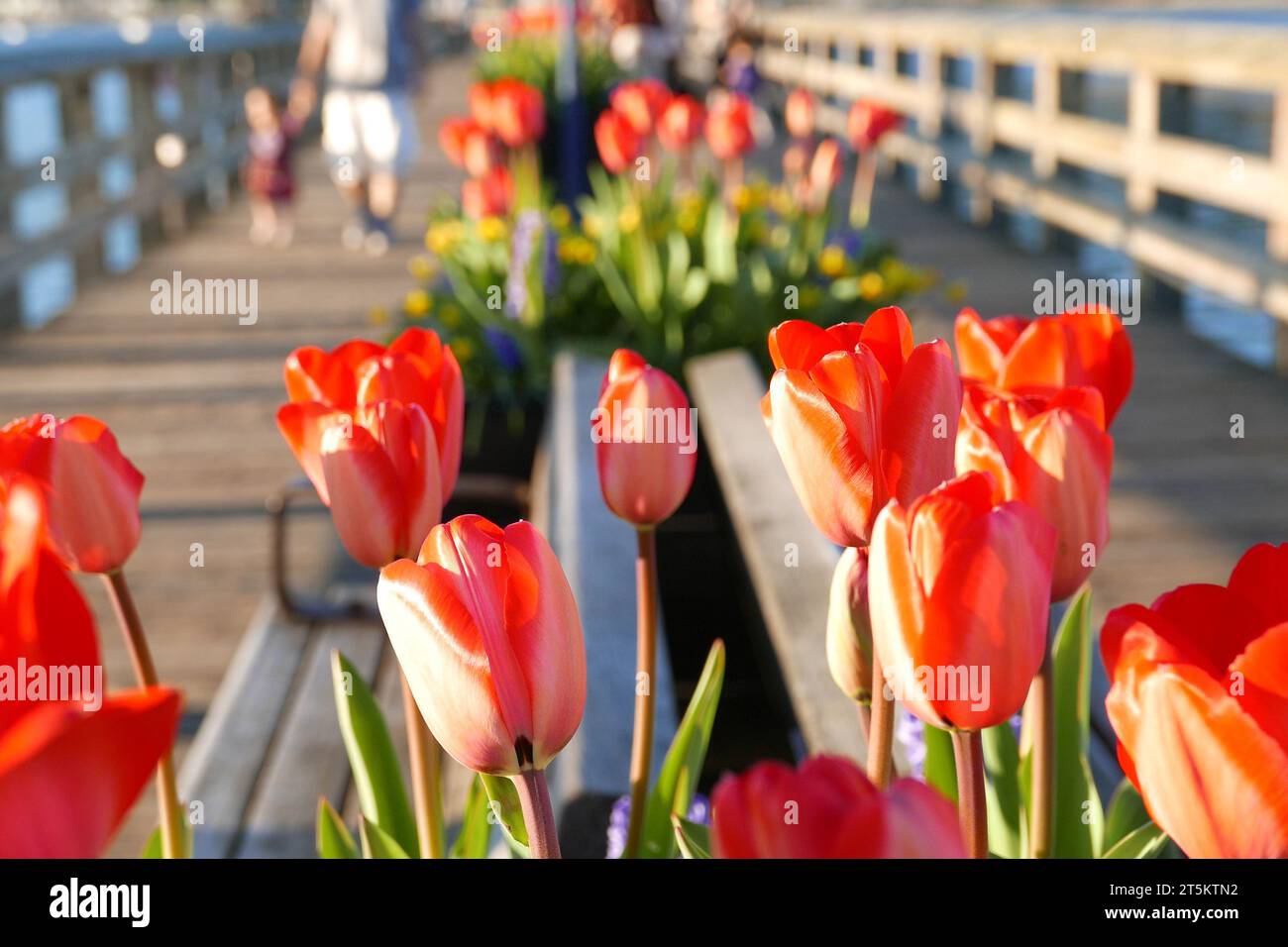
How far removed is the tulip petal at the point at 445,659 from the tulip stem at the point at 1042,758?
0.29 metres

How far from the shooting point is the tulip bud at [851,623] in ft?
2.35

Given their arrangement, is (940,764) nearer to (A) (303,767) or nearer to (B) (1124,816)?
(B) (1124,816)

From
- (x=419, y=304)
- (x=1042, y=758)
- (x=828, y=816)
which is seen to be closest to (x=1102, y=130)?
(x=419, y=304)

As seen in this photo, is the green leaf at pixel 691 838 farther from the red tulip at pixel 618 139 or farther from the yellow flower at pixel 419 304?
the yellow flower at pixel 419 304

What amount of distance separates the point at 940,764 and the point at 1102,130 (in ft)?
21.7

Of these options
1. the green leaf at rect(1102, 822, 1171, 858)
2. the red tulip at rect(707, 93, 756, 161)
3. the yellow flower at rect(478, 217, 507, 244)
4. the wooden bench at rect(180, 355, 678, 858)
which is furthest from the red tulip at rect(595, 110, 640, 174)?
the green leaf at rect(1102, 822, 1171, 858)

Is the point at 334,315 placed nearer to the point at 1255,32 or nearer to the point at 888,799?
the point at 1255,32

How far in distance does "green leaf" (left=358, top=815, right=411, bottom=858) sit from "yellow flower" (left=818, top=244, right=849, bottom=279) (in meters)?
3.49

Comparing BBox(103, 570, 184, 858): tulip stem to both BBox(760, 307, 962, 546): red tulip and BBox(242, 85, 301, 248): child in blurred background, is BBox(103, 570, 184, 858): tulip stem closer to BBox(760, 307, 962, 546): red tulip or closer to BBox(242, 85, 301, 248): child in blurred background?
BBox(760, 307, 962, 546): red tulip

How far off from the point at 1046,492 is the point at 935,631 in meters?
0.15

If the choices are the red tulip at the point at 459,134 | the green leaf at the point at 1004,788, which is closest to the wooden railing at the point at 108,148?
the red tulip at the point at 459,134

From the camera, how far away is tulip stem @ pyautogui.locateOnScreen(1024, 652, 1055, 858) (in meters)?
0.74

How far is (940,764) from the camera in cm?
91
